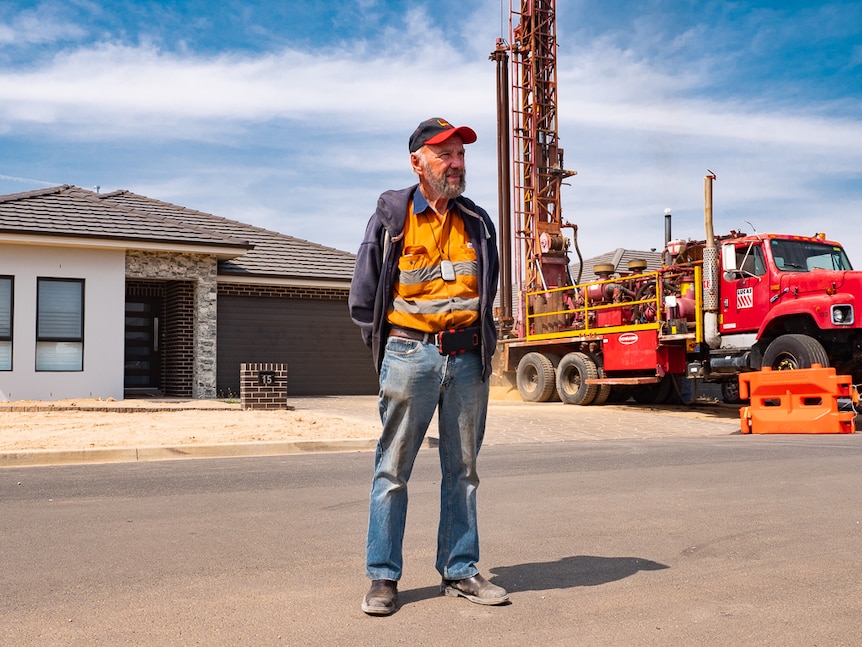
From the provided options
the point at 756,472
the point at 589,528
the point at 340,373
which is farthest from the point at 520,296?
the point at 589,528

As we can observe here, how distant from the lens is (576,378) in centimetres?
1938

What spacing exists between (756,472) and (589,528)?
10.9 ft

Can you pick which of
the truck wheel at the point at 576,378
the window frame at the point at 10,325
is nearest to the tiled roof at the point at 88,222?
the window frame at the point at 10,325

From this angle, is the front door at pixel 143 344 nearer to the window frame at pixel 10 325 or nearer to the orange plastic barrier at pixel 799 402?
the window frame at pixel 10 325

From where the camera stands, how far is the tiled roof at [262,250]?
833 inches

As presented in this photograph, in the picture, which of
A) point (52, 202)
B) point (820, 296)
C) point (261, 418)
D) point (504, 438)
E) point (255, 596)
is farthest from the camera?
point (52, 202)

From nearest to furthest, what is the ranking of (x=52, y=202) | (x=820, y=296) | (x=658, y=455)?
(x=658, y=455) → (x=820, y=296) → (x=52, y=202)

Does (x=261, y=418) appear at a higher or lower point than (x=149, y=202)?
lower

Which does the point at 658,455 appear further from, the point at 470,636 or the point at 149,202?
the point at 149,202

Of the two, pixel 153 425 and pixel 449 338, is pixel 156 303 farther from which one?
pixel 449 338

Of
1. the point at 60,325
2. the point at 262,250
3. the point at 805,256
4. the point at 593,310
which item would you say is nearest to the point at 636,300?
the point at 593,310

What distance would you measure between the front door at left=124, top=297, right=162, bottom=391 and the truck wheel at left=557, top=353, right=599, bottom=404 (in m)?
8.82

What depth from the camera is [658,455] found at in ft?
33.2

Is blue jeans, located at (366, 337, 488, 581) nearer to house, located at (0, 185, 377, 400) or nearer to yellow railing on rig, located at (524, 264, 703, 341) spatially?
yellow railing on rig, located at (524, 264, 703, 341)
